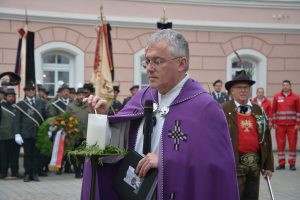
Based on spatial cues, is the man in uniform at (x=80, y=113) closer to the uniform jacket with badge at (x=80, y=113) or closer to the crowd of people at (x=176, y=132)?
the uniform jacket with badge at (x=80, y=113)

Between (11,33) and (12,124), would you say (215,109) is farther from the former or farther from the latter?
(11,33)

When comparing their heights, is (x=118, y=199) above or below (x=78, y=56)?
below

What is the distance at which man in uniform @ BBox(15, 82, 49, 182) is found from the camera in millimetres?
13172

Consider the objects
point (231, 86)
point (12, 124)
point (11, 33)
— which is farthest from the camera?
point (11, 33)

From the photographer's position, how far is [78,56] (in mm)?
18297

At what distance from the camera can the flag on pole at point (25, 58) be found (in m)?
15.5

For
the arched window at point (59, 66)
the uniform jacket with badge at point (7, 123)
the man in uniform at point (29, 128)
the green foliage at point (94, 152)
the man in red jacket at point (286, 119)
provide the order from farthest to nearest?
the arched window at point (59, 66) < the man in red jacket at point (286, 119) < the uniform jacket with badge at point (7, 123) < the man in uniform at point (29, 128) < the green foliage at point (94, 152)

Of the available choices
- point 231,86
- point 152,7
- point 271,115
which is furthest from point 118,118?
point 152,7

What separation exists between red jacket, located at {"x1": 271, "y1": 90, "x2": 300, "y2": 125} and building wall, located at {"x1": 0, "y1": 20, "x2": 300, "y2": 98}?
4329 millimetres

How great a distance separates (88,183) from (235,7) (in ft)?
55.0

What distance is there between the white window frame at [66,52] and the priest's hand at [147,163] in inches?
562

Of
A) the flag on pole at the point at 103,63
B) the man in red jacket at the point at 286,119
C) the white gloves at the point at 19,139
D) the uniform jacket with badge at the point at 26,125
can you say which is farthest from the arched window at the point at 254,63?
the white gloves at the point at 19,139

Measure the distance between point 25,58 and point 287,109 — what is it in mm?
6841

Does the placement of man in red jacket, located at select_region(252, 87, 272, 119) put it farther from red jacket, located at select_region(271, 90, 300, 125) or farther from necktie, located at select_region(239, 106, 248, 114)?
necktie, located at select_region(239, 106, 248, 114)
